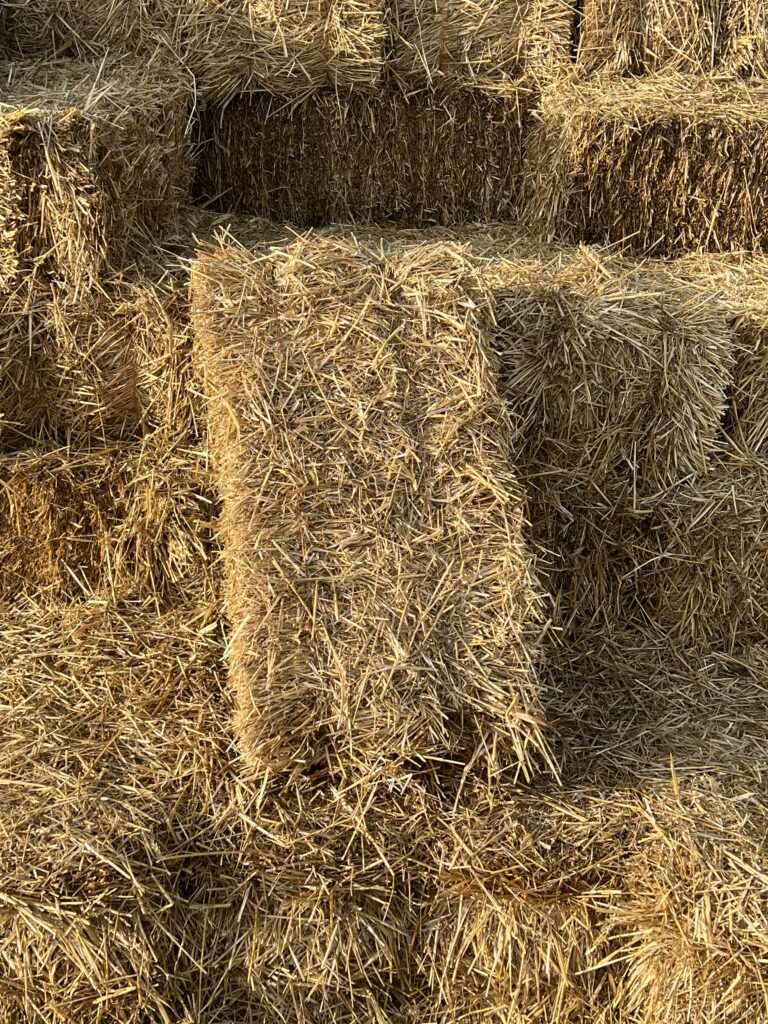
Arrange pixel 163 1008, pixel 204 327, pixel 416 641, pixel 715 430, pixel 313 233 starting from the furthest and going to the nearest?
pixel 313 233, pixel 715 430, pixel 204 327, pixel 416 641, pixel 163 1008

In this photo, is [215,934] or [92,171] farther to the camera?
[92,171]

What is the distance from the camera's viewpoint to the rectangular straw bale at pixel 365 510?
2.36m

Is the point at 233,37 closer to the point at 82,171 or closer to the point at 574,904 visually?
the point at 82,171

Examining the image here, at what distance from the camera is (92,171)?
9.09 ft

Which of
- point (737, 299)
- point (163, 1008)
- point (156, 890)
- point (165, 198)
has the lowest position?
point (163, 1008)

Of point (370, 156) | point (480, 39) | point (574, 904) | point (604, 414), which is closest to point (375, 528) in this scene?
point (604, 414)

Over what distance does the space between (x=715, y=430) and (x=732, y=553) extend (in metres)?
0.34

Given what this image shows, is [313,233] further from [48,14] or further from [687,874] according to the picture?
[687,874]

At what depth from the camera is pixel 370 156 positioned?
372 cm

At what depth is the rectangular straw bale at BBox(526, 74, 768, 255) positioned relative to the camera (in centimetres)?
351

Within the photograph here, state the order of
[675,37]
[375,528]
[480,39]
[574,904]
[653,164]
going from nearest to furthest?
1. [574,904]
2. [375,528]
3. [653,164]
4. [480,39]
5. [675,37]

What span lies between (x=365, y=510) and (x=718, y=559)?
111cm

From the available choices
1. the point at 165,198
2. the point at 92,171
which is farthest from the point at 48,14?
the point at 92,171

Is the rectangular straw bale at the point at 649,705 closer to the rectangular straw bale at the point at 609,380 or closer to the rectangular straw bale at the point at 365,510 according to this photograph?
the rectangular straw bale at the point at 365,510
